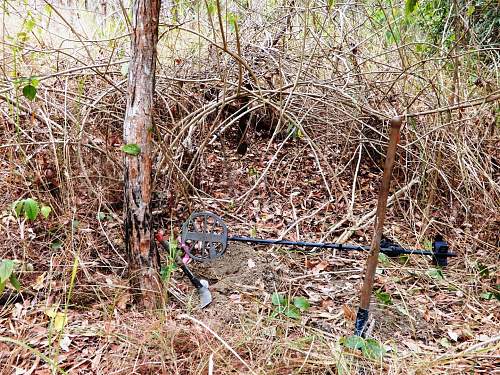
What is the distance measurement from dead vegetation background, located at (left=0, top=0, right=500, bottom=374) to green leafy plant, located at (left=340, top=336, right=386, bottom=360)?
34 mm

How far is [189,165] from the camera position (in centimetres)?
304

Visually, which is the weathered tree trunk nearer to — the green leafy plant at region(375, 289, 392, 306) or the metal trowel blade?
the metal trowel blade

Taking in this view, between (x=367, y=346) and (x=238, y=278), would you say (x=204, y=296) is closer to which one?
A: (x=238, y=278)

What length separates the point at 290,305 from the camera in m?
2.14

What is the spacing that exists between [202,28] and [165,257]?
2.48 metres

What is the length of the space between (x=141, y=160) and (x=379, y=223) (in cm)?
107

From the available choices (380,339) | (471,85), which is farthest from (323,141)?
(380,339)

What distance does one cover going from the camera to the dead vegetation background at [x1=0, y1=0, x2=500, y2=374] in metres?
1.81

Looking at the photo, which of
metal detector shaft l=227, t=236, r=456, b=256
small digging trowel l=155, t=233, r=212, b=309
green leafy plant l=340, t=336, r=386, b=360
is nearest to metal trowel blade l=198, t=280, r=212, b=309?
small digging trowel l=155, t=233, r=212, b=309

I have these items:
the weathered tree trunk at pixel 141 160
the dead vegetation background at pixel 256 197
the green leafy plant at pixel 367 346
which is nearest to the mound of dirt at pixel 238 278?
the dead vegetation background at pixel 256 197

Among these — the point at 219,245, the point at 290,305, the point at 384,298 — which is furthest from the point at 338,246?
the point at 219,245

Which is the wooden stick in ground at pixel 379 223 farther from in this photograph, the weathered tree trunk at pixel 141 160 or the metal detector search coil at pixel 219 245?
the weathered tree trunk at pixel 141 160

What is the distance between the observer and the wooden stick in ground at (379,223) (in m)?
1.57

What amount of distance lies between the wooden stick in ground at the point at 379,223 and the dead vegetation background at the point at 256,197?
0.17 metres
